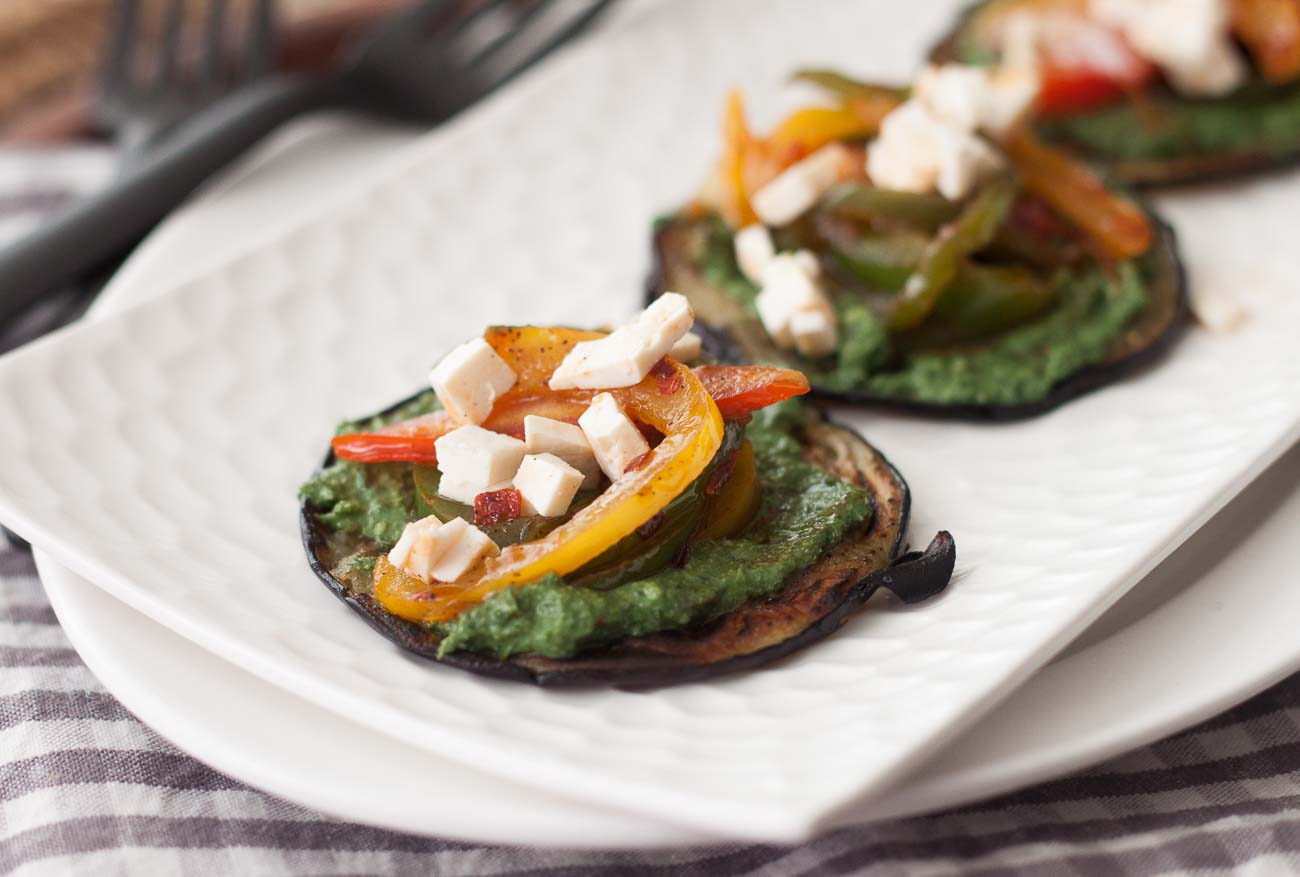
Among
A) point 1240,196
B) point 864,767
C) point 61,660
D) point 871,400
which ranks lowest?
point 1240,196

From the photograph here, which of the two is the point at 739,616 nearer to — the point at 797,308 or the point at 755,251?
the point at 797,308

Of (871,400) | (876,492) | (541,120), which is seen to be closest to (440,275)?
(541,120)

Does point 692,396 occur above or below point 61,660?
above

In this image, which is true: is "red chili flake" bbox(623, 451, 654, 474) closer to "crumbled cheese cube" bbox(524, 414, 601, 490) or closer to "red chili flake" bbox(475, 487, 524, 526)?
"crumbled cheese cube" bbox(524, 414, 601, 490)

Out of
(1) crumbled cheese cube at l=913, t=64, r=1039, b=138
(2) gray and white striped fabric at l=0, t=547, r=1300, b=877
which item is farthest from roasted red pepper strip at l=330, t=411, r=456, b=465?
(1) crumbled cheese cube at l=913, t=64, r=1039, b=138

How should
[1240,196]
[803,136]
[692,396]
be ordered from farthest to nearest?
[1240,196]
[803,136]
[692,396]

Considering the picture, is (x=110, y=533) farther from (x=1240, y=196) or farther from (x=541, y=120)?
(x=1240, y=196)

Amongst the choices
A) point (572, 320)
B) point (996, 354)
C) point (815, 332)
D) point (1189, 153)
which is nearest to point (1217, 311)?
point (996, 354)
